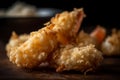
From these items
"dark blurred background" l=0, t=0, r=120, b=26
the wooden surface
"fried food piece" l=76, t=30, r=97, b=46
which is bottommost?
the wooden surface

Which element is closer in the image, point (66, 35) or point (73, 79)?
point (73, 79)

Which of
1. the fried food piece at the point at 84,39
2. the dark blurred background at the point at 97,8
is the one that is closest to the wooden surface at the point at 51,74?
the fried food piece at the point at 84,39

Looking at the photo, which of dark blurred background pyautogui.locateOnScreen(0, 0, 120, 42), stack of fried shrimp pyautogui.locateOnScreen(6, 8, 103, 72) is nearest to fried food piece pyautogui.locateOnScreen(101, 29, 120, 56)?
stack of fried shrimp pyautogui.locateOnScreen(6, 8, 103, 72)

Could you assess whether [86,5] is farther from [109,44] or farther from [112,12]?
[109,44]

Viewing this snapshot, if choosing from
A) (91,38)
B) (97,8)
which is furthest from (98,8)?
(91,38)

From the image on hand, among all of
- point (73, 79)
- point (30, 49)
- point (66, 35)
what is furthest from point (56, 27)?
point (73, 79)

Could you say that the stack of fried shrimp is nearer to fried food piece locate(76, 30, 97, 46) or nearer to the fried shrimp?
the fried shrimp

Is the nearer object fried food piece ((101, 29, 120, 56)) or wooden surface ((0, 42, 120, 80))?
wooden surface ((0, 42, 120, 80))
